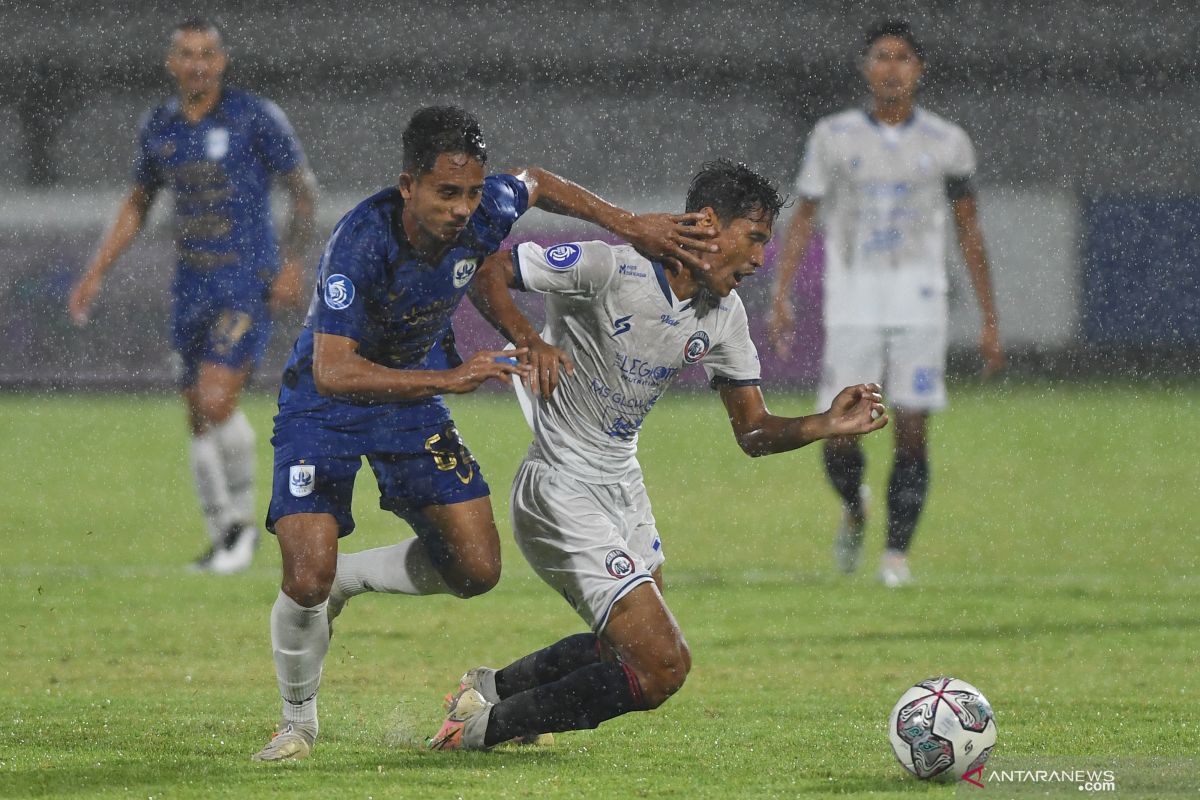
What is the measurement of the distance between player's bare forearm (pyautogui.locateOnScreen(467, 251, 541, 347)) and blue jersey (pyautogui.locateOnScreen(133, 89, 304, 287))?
394 centimetres

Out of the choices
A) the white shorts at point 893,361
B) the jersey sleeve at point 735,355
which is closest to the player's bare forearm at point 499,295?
the jersey sleeve at point 735,355

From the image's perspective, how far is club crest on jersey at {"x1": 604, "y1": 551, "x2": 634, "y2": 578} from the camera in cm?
475

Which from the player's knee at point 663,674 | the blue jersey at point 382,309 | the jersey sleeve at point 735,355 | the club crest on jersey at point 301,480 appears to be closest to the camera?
the player's knee at point 663,674

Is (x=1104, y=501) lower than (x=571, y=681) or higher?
lower

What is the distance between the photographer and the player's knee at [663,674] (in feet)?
15.2

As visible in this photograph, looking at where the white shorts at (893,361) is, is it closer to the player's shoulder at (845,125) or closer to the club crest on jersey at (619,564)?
the player's shoulder at (845,125)

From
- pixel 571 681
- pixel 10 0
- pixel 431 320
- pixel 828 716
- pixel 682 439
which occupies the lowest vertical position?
pixel 682 439

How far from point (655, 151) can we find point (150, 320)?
24.4 ft

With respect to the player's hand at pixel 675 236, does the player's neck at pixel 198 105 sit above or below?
above

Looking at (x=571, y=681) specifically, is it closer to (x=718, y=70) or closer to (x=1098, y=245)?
(x=1098, y=245)

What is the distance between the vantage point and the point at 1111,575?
882 centimetres

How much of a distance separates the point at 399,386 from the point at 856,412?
49.4 inches

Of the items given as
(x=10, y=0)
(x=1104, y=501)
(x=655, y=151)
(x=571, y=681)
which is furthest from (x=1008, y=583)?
(x=10, y=0)

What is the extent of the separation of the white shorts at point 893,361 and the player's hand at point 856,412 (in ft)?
11.5
